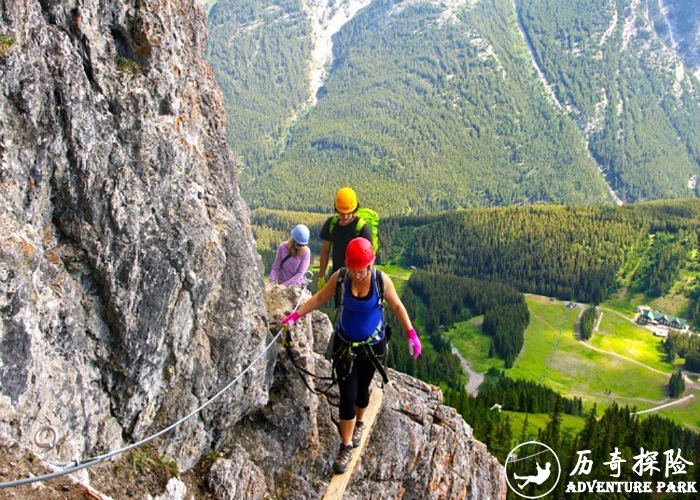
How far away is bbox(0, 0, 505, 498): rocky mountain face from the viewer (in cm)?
1004

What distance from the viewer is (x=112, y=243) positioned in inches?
463

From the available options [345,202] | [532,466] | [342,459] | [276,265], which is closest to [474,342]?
[532,466]

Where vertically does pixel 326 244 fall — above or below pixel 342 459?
above

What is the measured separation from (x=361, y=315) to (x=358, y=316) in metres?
0.08

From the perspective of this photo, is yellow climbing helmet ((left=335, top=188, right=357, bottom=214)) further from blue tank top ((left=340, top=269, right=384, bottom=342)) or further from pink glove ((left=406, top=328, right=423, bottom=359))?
pink glove ((left=406, top=328, right=423, bottom=359))

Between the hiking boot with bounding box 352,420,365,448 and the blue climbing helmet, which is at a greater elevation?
the blue climbing helmet

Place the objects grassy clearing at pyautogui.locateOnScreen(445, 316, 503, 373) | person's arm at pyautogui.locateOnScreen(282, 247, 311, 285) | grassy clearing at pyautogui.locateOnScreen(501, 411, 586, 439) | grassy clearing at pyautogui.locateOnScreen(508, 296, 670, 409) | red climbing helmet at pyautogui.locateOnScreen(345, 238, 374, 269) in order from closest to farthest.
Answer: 1. red climbing helmet at pyautogui.locateOnScreen(345, 238, 374, 269)
2. person's arm at pyautogui.locateOnScreen(282, 247, 311, 285)
3. grassy clearing at pyautogui.locateOnScreen(501, 411, 586, 439)
4. grassy clearing at pyautogui.locateOnScreen(508, 296, 670, 409)
5. grassy clearing at pyautogui.locateOnScreen(445, 316, 503, 373)

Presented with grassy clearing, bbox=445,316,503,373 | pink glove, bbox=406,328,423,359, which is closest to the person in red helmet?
pink glove, bbox=406,328,423,359

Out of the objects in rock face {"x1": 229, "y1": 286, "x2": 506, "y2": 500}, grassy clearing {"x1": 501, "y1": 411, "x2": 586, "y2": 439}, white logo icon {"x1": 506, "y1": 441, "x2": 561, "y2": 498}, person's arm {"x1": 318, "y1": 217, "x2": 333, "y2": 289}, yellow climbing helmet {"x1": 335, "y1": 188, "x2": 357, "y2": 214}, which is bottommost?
grassy clearing {"x1": 501, "y1": 411, "x2": 586, "y2": 439}

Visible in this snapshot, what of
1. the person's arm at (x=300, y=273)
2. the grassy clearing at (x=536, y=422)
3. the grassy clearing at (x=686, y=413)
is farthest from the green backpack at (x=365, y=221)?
the grassy clearing at (x=686, y=413)

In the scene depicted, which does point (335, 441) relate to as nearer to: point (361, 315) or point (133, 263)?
point (361, 315)

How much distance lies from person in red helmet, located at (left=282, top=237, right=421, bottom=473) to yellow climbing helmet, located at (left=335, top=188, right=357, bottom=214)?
8.82 ft

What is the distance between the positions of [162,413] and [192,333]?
196cm

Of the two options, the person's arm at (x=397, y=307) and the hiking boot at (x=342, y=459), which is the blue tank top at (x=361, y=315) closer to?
the person's arm at (x=397, y=307)
